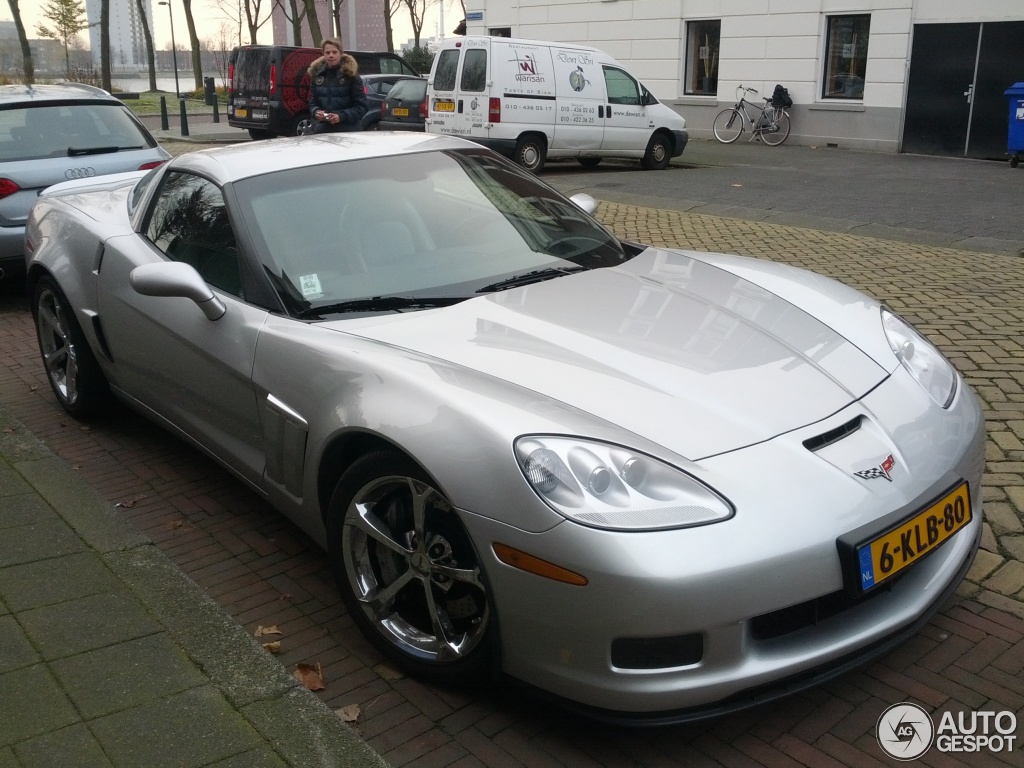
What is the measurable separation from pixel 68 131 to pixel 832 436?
703cm

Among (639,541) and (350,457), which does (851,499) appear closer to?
(639,541)

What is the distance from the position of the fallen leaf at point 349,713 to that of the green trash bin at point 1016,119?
15.3 metres

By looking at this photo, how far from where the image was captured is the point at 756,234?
9531 mm

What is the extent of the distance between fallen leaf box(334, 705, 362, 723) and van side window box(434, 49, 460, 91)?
527 inches

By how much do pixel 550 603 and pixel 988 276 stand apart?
20.8 ft

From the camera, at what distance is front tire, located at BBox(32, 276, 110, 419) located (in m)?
4.77

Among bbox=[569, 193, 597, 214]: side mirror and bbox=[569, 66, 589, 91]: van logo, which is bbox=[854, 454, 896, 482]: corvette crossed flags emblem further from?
bbox=[569, 66, 589, 91]: van logo

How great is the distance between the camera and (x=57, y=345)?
16.9ft

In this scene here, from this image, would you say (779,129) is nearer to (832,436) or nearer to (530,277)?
(530,277)

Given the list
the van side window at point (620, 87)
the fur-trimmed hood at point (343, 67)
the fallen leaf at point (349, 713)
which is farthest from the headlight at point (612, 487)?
the van side window at point (620, 87)

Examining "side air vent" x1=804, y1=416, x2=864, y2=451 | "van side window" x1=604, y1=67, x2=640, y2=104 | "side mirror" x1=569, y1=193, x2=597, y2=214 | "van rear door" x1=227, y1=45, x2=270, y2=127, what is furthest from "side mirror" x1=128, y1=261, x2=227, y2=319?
"van rear door" x1=227, y1=45, x2=270, y2=127

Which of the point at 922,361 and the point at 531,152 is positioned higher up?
the point at 922,361

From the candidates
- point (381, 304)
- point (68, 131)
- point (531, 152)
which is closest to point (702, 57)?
point (531, 152)

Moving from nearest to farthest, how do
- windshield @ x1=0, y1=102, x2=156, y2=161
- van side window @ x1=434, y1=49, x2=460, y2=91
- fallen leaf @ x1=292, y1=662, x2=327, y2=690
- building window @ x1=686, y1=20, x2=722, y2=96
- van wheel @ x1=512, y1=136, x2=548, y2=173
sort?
fallen leaf @ x1=292, y1=662, x2=327, y2=690 → windshield @ x1=0, y1=102, x2=156, y2=161 → van wheel @ x1=512, y1=136, x2=548, y2=173 → van side window @ x1=434, y1=49, x2=460, y2=91 → building window @ x1=686, y1=20, x2=722, y2=96
